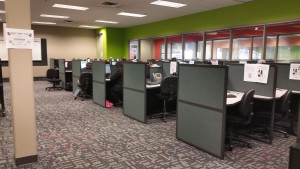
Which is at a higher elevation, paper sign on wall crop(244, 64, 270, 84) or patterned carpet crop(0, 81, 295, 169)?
paper sign on wall crop(244, 64, 270, 84)

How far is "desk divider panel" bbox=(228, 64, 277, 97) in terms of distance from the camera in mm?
3246

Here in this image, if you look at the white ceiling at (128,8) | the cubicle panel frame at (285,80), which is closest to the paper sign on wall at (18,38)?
the cubicle panel frame at (285,80)

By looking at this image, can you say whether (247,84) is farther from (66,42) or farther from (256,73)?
(66,42)

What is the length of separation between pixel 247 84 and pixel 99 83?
139 inches

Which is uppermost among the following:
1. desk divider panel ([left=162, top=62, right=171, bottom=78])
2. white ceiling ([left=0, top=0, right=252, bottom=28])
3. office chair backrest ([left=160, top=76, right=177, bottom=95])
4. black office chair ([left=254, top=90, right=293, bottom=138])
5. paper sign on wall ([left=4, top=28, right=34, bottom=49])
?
white ceiling ([left=0, top=0, right=252, bottom=28])

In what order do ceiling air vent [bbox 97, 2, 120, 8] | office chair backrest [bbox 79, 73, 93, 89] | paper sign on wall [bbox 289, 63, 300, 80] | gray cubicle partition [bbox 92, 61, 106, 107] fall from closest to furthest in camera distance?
paper sign on wall [bbox 289, 63, 300, 80], gray cubicle partition [bbox 92, 61, 106, 107], office chair backrest [bbox 79, 73, 93, 89], ceiling air vent [bbox 97, 2, 120, 8]

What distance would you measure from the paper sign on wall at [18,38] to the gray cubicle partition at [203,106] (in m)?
1.88

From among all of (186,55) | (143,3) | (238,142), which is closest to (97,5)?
(143,3)

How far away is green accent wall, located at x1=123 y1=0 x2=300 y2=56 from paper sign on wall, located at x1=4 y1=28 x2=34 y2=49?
19.1 feet

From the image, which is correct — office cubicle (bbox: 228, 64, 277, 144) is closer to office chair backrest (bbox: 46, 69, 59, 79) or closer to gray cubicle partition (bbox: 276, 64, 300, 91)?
gray cubicle partition (bbox: 276, 64, 300, 91)

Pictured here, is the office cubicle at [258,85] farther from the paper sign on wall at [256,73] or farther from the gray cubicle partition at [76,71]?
the gray cubicle partition at [76,71]

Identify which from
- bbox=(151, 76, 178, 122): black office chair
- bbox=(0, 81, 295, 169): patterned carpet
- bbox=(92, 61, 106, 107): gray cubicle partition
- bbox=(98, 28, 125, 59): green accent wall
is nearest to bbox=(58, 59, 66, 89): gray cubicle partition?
bbox=(92, 61, 106, 107): gray cubicle partition

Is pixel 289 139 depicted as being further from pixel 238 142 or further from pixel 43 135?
pixel 43 135

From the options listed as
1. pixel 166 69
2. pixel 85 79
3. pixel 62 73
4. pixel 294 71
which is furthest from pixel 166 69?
pixel 62 73
